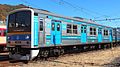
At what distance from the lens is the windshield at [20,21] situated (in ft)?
51.3

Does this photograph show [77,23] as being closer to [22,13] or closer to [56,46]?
[56,46]

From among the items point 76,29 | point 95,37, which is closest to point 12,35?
point 76,29

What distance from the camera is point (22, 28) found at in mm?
15883

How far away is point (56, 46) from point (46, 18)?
92.7 inches

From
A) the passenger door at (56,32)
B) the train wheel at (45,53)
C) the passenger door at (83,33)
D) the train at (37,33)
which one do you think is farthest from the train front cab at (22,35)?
the passenger door at (83,33)

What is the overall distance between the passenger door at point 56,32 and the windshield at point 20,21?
2.13 meters

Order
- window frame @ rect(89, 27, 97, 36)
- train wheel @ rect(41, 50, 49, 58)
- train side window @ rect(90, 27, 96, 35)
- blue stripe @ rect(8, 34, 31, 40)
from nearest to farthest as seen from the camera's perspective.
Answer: blue stripe @ rect(8, 34, 31, 40) < train wheel @ rect(41, 50, 49, 58) < window frame @ rect(89, 27, 97, 36) < train side window @ rect(90, 27, 96, 35)

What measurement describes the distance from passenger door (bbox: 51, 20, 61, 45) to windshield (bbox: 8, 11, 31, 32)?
6.99 feet

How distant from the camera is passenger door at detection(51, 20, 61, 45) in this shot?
17.2 meters

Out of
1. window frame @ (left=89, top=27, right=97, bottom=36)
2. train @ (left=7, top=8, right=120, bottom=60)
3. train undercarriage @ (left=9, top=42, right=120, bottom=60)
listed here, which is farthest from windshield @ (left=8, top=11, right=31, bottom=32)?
window frame @ (left=89, top=27, right=97, bottom=36)

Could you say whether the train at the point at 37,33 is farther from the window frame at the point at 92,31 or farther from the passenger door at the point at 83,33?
the window frame at the point at 92,31

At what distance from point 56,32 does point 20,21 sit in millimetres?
2796

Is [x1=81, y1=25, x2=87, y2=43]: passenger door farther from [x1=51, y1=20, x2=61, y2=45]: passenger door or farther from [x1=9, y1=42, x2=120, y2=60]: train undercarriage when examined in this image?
[x1=51, y1=20, x2=61, y2=45]: passenger door

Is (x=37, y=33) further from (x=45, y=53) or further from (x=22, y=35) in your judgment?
(x=45, y=53)
